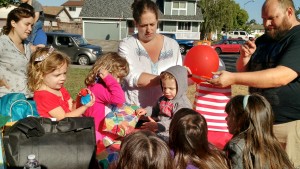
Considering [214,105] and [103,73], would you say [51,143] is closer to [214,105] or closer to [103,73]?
[103,73]

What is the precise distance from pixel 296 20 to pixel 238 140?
1378 millimetres

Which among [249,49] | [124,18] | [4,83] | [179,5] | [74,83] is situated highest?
[179,5]

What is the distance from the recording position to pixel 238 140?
2.84 metres

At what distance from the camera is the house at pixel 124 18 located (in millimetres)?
40500

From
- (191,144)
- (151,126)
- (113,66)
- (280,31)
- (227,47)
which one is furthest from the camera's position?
(227,47)

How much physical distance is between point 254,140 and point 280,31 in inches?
44.5

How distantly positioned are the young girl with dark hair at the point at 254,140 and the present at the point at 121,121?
1081 mm

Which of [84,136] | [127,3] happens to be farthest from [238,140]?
[127,3]

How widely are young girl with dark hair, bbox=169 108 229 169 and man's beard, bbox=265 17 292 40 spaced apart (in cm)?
129

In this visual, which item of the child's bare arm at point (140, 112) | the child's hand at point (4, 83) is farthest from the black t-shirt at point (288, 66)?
the child's hand at point (4, 83)

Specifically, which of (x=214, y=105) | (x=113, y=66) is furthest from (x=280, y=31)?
(x=113, y=66)

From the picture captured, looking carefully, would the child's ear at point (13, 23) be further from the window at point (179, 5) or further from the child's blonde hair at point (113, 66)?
the window at point (179, 5)

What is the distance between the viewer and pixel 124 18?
134ft

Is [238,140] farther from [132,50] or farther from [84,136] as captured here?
[132,50]
